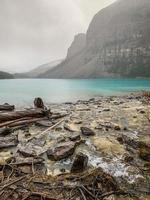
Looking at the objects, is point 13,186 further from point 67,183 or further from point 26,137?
point 26,137

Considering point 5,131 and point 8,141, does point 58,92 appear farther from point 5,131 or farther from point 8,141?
point 8,141

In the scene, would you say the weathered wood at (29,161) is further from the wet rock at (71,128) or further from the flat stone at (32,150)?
the wet rock at (71,128)

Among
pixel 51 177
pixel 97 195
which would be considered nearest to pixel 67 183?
pixel 51 177

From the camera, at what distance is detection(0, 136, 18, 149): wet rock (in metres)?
9.64

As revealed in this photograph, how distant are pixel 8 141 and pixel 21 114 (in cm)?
380

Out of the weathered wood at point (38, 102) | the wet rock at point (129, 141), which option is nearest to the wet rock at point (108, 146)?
the wet rock at point (129, 141)

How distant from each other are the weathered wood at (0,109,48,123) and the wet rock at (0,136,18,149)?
2.34 meters

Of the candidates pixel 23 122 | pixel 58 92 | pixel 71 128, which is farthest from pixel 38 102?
pixel 58 92

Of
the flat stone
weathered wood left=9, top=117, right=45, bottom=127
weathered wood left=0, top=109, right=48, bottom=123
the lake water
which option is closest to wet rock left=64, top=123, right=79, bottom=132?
weathered wood left=9, top=117, right=45, bottom=127

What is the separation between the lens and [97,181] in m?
6.38

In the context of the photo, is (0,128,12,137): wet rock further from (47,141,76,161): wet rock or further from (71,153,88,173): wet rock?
(71,153,88,173): wet rock

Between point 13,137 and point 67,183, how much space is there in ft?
16.6

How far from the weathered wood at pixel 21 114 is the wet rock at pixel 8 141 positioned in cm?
234

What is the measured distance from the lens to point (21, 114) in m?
13.8
